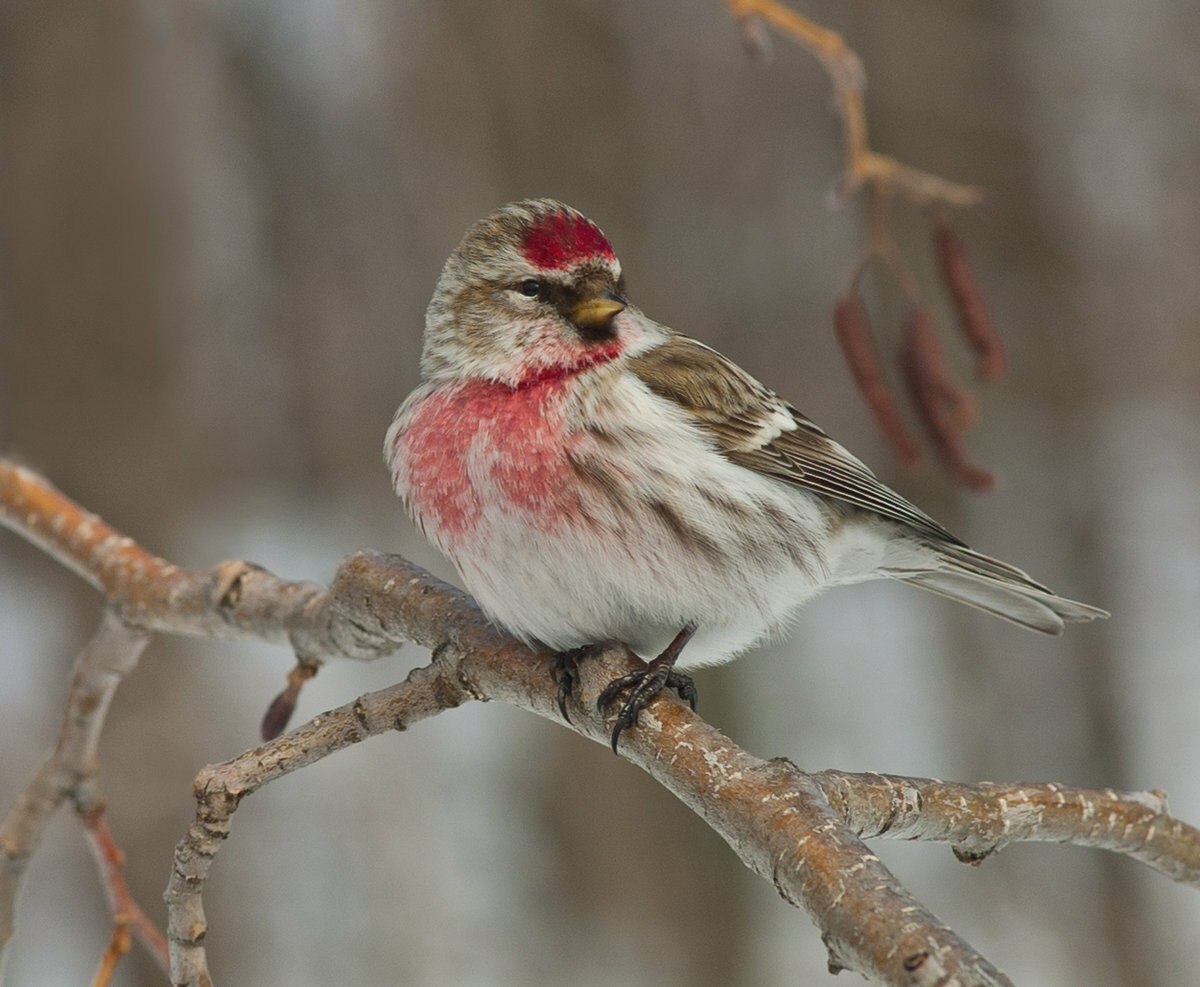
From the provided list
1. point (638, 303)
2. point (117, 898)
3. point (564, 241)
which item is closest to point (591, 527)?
point (564, 241)

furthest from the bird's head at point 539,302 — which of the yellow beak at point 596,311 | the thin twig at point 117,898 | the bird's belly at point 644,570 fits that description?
the thin twig at point 117,898

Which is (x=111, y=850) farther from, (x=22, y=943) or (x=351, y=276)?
(x=351, y=276)

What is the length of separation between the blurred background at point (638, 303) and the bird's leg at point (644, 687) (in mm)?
2548

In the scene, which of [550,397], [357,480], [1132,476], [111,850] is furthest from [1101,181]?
[111,850]

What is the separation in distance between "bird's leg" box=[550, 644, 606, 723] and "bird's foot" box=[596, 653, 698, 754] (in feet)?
0.24

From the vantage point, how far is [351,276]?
193 inches

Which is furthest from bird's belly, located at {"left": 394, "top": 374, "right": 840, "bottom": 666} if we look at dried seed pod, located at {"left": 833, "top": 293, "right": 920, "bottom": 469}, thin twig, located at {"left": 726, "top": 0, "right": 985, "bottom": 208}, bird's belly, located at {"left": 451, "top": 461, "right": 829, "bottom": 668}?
thin twig, located at {"left": 726, "top": 0, "right": 985, "bottom": 208}

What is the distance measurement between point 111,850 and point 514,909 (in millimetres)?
2738

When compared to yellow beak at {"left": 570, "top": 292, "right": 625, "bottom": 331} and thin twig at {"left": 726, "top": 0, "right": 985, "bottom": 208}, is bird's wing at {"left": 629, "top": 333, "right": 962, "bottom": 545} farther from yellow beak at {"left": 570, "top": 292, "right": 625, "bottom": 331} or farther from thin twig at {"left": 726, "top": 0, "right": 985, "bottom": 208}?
thin twig at {"left": 726, "top": 0, "right": 985, "bottom": 208}

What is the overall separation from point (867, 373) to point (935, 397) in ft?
0.50

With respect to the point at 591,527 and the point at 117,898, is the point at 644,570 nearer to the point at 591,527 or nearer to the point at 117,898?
the point at 591,527

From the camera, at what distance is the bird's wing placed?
2.09 m

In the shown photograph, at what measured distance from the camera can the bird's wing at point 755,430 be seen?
2.09 metres

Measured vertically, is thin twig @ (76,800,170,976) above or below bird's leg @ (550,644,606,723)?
below
